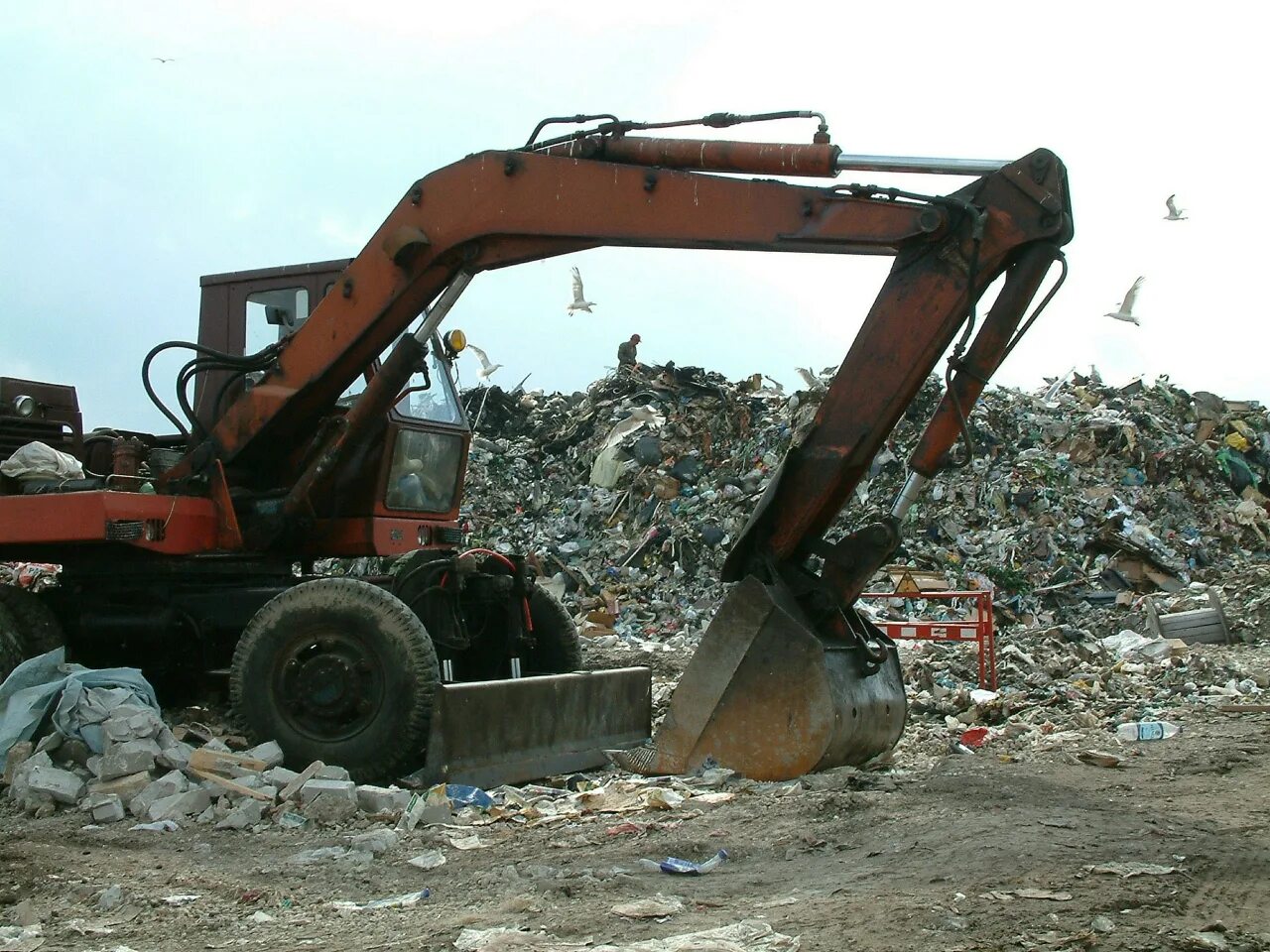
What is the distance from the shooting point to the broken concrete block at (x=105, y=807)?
5.52 m

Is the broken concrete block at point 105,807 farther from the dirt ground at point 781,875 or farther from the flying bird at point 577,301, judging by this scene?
the flying bird at point 577,301

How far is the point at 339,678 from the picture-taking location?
20.5ft

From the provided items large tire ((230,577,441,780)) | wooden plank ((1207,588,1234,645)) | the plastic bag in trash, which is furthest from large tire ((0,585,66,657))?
wooden plank ((1207,588,1234,645))

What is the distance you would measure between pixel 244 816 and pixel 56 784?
2.98 feet

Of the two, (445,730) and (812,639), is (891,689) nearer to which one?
(812,639)

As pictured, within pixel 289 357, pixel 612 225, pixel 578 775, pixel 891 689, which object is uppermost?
A: pixel 612 225

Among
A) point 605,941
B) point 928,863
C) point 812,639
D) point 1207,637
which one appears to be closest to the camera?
point 605,941

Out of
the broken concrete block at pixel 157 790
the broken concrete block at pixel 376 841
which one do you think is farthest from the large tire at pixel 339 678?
the broken concrete block at pixel 376 841

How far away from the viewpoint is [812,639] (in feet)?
19.6

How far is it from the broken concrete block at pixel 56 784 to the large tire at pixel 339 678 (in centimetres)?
83

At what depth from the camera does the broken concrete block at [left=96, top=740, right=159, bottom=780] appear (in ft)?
19.1

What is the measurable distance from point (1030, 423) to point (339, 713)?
1272cm

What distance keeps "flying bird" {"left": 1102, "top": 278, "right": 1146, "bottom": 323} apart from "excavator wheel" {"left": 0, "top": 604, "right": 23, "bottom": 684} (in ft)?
32.2

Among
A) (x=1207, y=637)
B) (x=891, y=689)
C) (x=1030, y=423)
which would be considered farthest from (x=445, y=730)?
(x=1030, y=423)
